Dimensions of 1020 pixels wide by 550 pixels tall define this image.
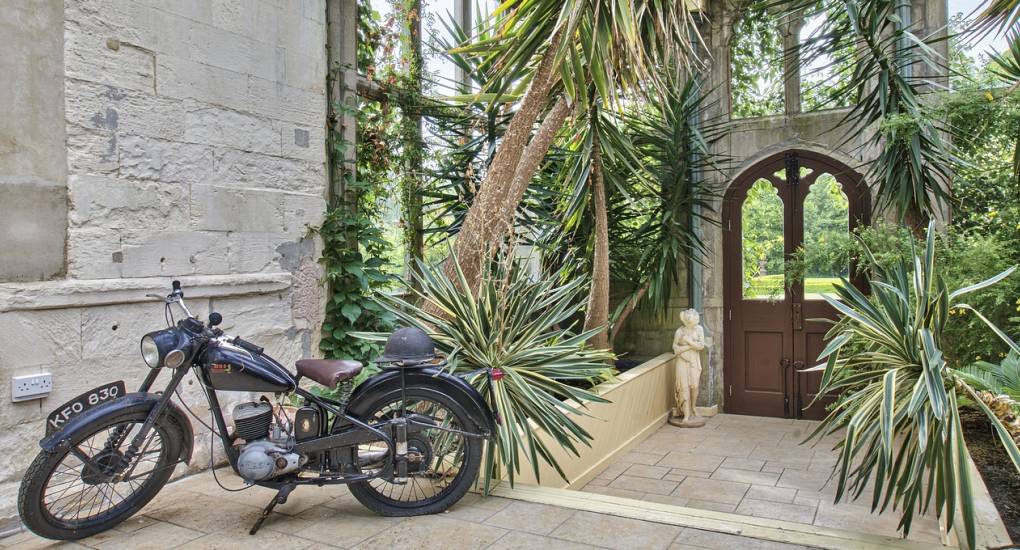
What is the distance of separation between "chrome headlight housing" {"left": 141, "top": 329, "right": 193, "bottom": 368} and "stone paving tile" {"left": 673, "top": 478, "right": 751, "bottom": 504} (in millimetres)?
3154

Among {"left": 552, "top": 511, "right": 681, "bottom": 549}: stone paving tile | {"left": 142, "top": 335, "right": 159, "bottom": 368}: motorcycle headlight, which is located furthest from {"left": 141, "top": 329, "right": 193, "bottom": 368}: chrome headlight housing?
{"left": 552, "top": 511, "right": 681, "bottom": 549}: stone paving tile

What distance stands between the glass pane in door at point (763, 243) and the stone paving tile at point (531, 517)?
4555 mm

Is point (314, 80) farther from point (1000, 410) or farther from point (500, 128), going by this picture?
point (1000, 410)

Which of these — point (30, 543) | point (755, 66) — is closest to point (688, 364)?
point (755, 66)

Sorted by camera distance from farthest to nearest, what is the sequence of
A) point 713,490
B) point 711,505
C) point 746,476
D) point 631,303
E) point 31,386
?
point 631,303 < point 746,476 < point 713,490 < point 711,505 < point 31,386

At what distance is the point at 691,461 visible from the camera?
538 cm

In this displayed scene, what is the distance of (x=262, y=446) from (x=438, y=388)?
72 centimetres

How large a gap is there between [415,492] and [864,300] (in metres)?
2.11

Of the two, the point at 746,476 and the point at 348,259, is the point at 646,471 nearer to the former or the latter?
the point at 746,476

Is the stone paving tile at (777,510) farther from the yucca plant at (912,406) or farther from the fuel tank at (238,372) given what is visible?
the fuel tank at (238,372)

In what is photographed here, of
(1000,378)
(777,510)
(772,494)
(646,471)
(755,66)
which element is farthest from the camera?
(755,66)

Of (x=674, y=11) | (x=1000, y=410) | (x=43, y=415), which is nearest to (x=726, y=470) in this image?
(x=1000, y=410)

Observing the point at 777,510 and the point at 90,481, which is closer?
the point at 90,481

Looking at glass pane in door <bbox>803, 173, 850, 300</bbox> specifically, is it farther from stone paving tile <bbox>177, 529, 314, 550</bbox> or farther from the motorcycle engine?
stone paving tile <bbox>177, 529, 314, 550</bbox>
